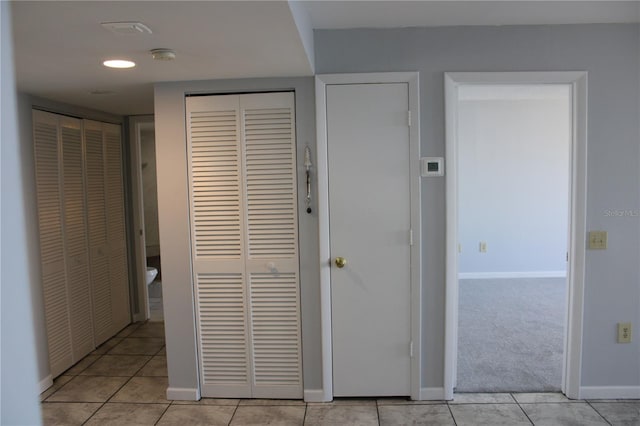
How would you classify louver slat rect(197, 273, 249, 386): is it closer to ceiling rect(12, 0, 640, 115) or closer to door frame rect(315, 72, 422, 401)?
door frame rect(315, 72, 422, 401)

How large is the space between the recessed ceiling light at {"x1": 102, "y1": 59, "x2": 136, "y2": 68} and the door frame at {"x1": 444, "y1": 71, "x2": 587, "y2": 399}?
1766mm

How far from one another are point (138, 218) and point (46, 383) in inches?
67.5

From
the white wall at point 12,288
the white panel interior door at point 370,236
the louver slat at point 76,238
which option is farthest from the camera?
the louver slat at point 76,238

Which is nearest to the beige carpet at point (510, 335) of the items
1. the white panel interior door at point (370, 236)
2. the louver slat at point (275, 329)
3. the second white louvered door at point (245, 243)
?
the white panel interior door at point (370, 236)

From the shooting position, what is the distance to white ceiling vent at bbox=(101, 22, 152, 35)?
1.71m

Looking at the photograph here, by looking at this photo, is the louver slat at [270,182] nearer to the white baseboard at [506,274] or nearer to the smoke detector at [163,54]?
the smoke detector at [163,54]

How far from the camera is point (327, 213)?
2875 millimetres

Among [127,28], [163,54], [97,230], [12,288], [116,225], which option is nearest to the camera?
[12,288]

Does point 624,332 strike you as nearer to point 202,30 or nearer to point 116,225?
point 202,30

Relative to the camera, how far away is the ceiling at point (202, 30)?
1602 millimetres

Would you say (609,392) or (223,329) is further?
(223,329)

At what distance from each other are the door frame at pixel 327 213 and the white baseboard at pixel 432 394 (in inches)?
A: 1.2

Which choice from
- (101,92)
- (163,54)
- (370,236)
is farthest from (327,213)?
(101,92)

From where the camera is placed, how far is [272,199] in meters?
2.93
